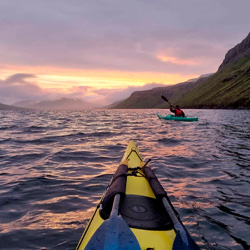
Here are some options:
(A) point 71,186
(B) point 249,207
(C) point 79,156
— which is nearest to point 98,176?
(A) point 71,186

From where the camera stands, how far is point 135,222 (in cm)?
318

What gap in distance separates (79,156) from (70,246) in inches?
266

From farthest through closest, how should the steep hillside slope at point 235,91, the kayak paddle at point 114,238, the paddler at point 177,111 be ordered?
the steep hillside slope at point 235,91 < the paddler at point 177,111 < the kayak paddle at point 114,238

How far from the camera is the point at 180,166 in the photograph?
862cm

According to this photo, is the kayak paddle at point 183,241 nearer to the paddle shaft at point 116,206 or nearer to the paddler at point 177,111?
the paddle shaft at point 116,206

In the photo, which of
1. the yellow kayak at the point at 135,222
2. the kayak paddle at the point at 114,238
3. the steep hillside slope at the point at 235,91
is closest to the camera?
the kayak paddle at the point at 114,238

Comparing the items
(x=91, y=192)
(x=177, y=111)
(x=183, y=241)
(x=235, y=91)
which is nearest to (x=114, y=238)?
(x=183, y=241)

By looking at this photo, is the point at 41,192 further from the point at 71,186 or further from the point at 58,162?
the point at 58,162

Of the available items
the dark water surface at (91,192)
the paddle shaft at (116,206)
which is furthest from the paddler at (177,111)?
the paddle shaft at (116,206)

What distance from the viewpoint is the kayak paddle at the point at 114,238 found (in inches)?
92.4

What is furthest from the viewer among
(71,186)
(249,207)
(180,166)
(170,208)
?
(180,166)

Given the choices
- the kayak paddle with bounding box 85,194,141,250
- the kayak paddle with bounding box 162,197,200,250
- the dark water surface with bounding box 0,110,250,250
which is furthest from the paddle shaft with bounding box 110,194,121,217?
the dark water surface with bounding box 0,110,250,250

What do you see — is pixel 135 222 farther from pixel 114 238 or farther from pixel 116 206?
pixel 114 238

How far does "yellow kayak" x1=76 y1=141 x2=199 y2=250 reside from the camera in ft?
8.05
